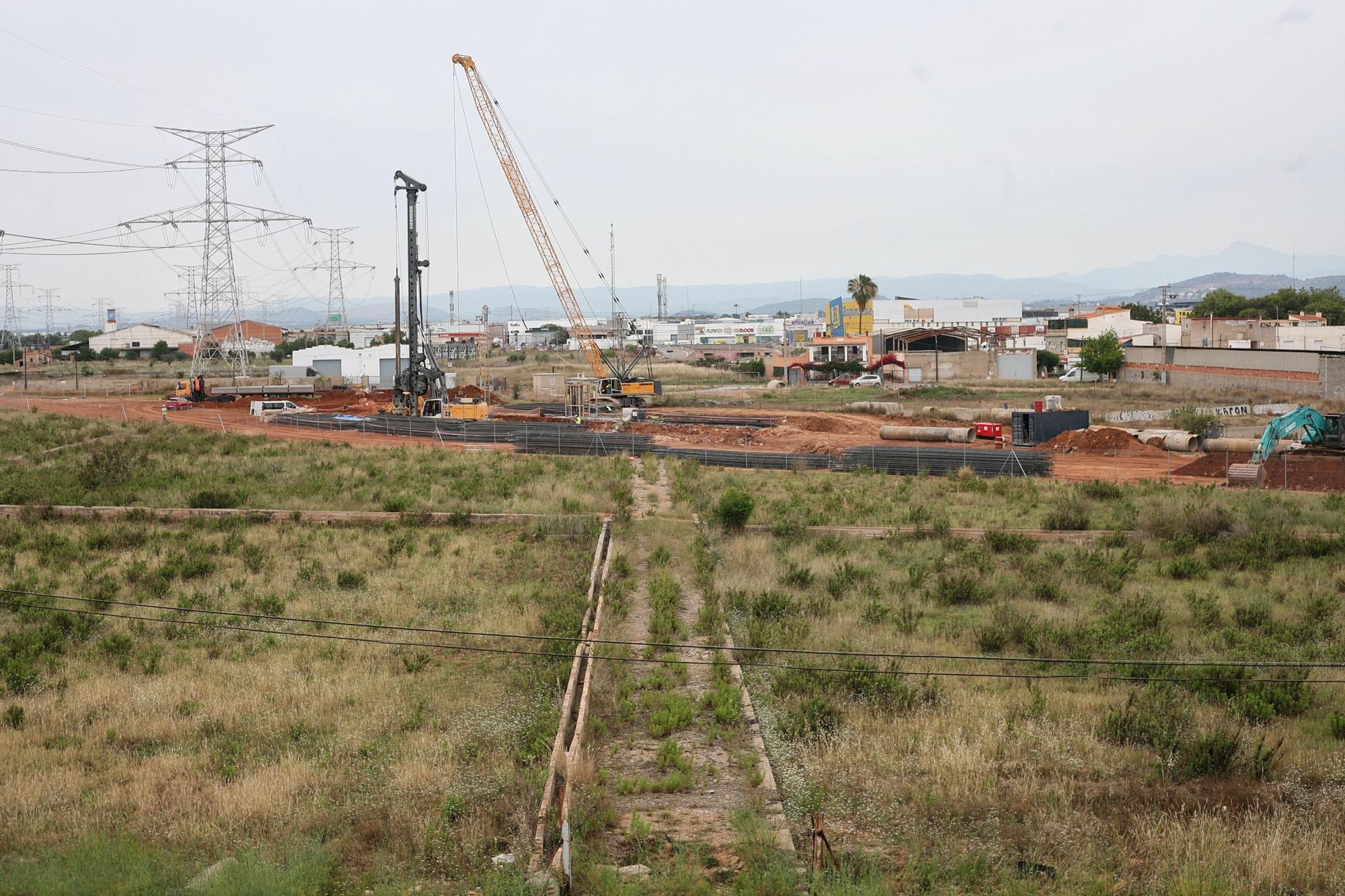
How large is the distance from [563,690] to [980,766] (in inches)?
214

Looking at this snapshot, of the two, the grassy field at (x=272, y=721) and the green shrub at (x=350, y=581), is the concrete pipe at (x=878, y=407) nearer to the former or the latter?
the grassy field at (x=272, y=721)

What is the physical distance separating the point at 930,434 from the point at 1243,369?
110 ft

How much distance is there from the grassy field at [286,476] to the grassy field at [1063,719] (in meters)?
10.7

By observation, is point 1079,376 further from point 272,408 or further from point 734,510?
point 734,510

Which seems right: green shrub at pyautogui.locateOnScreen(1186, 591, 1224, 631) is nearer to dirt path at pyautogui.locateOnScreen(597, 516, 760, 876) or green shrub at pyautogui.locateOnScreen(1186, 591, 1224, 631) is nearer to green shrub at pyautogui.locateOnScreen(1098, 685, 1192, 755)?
green shrub at pyautogui.locateOnScreen(1098, 685, 1192, 755)

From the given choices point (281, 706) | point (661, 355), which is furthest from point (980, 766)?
point (661, 355)

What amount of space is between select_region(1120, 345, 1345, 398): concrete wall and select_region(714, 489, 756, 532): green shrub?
43.1 m

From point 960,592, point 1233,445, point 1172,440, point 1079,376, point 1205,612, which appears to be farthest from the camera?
point 1079,376

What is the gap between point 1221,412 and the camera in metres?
49.7

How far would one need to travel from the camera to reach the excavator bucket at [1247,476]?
3164cm

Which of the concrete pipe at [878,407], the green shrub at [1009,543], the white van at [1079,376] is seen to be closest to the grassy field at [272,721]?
the green shrub at [1009,543]

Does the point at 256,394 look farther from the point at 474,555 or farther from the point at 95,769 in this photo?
the point at 95,769

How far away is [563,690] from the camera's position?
44.5 feet

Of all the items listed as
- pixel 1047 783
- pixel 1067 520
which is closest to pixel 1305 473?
pixel 1067 520
